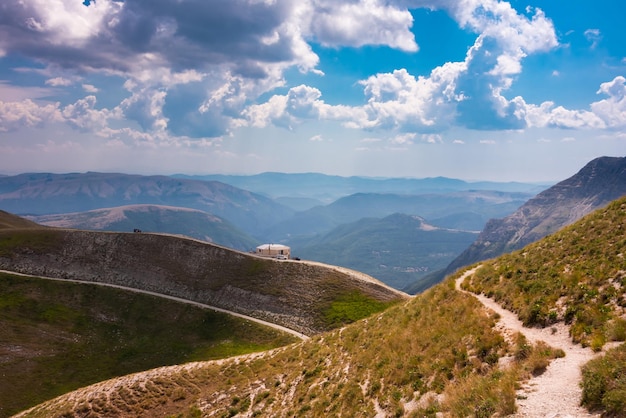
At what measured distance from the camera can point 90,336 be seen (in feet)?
234

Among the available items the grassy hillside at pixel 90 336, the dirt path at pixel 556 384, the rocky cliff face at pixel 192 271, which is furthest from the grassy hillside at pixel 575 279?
the rocky cliff face at pixel 192 271

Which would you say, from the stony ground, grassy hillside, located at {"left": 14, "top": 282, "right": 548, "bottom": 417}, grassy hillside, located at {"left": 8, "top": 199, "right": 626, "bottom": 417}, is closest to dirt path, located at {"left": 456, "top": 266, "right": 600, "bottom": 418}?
the stony ground

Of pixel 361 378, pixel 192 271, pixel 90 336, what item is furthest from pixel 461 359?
pixel 192 271

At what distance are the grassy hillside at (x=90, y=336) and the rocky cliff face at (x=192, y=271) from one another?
7602mm

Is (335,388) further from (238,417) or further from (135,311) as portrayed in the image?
(135,311)

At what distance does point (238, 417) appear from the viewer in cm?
2908

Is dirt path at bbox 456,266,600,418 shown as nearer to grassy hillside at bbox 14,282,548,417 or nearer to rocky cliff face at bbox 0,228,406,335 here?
grassy hillside at bbox 14,282,548,417

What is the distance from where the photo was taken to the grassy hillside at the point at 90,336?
5691cm

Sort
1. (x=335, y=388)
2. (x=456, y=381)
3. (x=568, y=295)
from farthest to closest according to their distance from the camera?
(x=335, y=388) < (x=568, y=295) < (x=456, y=381)

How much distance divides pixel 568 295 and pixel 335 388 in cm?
1592

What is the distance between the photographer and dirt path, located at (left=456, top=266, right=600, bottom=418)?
1264 cm

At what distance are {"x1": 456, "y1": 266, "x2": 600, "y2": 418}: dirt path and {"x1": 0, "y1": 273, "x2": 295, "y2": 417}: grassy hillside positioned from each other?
54.8 meters

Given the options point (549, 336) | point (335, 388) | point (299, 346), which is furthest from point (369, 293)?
point (549, 336)

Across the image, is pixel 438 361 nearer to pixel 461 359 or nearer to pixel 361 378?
→ pixel 461 359
